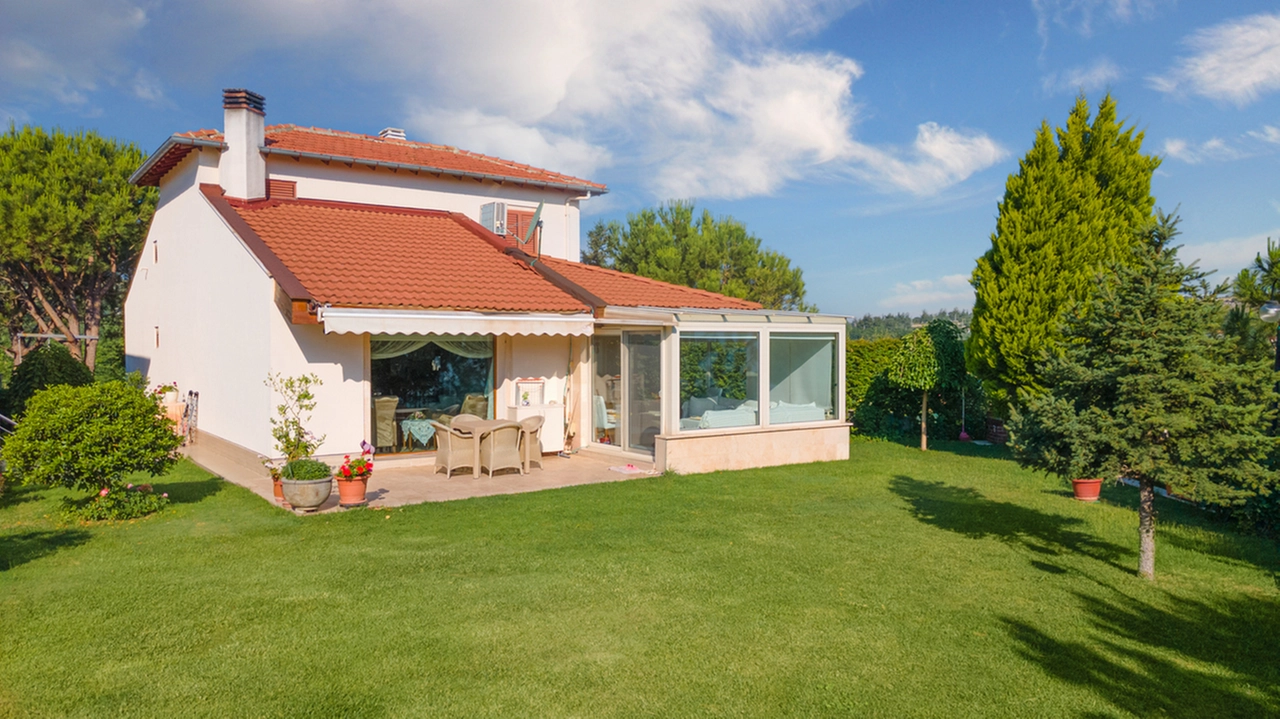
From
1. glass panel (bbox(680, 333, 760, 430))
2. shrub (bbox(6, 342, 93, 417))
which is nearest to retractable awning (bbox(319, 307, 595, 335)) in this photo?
glass panel (bbox(680, 333, 760, 430))

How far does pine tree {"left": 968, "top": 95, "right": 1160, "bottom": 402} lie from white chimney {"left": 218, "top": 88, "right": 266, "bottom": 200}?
2029 cm

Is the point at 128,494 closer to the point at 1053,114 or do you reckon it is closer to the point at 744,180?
the point at 1053,114

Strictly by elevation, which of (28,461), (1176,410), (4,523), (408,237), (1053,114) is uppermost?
(1053,114)

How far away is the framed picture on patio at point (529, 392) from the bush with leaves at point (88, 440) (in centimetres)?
801

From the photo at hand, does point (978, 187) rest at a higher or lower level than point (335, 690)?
higher

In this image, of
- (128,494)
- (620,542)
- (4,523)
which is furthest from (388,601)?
(4,523)

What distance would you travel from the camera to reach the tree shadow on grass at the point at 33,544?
10.4 metres

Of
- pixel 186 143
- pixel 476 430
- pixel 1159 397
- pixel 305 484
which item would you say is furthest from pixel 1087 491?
pixel 186 143

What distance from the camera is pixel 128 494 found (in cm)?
1338

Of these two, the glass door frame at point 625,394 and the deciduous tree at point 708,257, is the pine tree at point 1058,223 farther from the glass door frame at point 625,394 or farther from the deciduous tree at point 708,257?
the deciduous tree at point 708,257

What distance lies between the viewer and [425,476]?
56.7ft

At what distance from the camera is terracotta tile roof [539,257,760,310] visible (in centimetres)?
2116

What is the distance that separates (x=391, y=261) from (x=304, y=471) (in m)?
7.32

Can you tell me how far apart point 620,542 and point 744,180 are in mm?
25339
